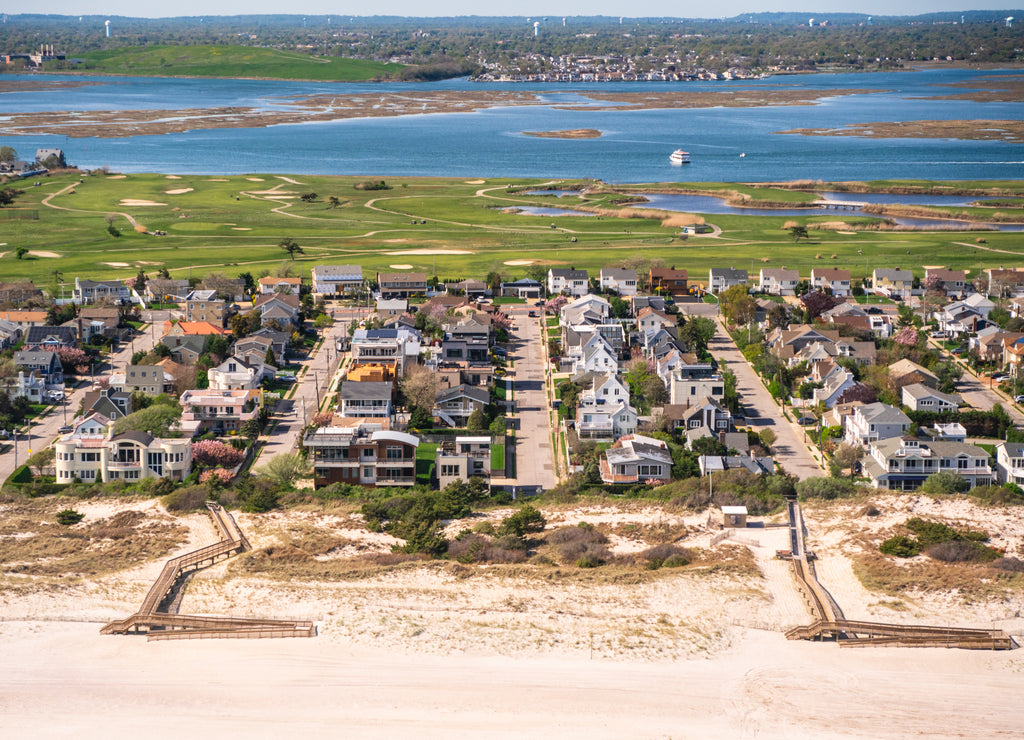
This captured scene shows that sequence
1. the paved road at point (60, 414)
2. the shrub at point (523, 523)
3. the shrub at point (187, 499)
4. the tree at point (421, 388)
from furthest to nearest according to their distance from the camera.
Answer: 1. the tree at point (421, 388)
2. the paved road at point (60, 414)
3. the shrub at point (187, 499)
4. the shrub at point (523, 523)

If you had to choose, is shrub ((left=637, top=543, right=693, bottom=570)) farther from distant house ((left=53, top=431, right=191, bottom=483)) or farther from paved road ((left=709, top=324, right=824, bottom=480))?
distant house ((left=53, top=431, right=191, bottom=483))

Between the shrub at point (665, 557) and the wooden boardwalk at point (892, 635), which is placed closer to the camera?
the wooden boardwalk at point (892, 635)

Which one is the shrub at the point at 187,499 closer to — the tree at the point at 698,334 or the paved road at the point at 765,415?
the paved road at the point at 765,415

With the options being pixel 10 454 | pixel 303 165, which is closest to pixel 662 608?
pixel 10 454

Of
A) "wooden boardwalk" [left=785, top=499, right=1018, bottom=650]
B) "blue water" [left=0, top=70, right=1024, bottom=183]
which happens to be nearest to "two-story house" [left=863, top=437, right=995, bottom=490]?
"wooden boardwalk" [left=785, top=499, right=1018, bottom=650]

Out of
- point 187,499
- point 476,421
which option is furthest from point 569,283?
point 187,499

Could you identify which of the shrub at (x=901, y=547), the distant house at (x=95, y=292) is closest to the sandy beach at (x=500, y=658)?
the shrub at (x=901, y=547)

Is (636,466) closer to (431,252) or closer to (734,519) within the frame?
(734,519)
